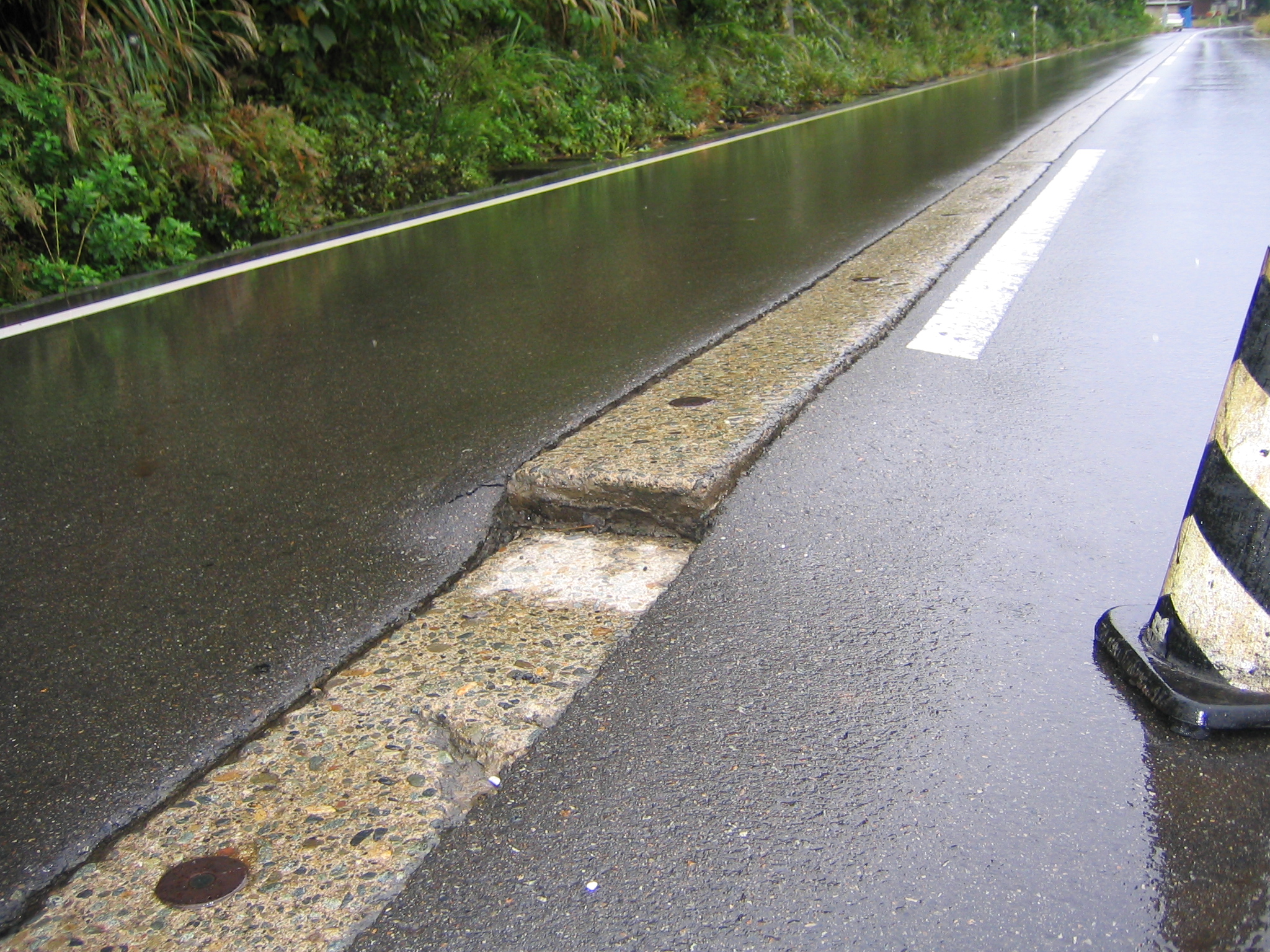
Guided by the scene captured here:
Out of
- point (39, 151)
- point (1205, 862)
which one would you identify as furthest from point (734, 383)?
point (39, 151)

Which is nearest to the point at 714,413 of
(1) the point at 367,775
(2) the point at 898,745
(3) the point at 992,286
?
(2) the point at 898,745

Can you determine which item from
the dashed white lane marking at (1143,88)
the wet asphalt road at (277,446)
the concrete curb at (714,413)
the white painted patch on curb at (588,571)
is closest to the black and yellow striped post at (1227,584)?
the white painted patch on curb at (588,571)

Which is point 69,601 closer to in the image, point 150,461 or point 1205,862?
point 150,461

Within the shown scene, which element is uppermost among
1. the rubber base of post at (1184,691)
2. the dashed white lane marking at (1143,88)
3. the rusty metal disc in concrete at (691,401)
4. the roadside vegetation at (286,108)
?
the roadside vegetation at (286,108)

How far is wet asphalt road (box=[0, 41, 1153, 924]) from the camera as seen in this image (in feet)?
6.97

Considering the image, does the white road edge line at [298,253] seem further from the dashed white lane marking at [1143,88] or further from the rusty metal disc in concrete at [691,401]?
the dashed white lane marking at [1143,88]

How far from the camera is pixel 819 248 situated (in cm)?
592

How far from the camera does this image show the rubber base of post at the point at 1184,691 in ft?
6.22

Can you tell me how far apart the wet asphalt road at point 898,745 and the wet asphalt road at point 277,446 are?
0.67m

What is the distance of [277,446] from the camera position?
3.51 meters

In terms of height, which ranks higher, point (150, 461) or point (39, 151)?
point (39, 151)

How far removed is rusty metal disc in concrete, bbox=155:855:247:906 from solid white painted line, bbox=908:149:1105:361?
3.01 meters

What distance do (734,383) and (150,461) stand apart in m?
1.88

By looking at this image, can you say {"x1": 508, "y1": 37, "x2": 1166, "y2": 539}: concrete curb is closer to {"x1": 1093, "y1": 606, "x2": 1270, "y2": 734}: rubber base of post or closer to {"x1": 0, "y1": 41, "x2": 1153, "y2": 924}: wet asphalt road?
{"x1": 0, "y1": 41, "x2": 1153, "y2": 924}: wet asphalt road
